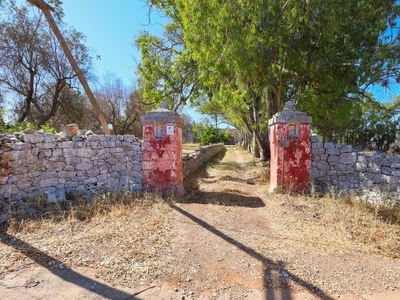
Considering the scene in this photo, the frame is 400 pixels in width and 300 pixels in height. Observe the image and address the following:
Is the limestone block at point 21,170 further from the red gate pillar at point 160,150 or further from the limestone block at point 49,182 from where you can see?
the red gate pillar at point 160,150

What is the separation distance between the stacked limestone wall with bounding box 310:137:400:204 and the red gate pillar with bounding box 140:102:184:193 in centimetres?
355

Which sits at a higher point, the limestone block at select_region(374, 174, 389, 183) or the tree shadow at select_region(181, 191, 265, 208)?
the limestone block at select_region(374, 174, 389, 183)

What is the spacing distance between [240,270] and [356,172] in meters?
4.43

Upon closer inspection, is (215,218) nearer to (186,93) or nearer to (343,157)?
(343,157)

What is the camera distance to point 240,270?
8.86 ft

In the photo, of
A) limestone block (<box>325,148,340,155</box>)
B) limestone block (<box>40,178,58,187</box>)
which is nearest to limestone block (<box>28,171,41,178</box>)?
limestone block (<box>40,178,58,187</box>)

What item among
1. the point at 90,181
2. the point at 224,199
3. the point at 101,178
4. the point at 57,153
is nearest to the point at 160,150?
the point at 101,178

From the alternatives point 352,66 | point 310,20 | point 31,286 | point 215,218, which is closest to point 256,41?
point 310,20

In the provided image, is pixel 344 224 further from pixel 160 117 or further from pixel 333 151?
pixel 160 117

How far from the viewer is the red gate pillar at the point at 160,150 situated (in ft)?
18.4

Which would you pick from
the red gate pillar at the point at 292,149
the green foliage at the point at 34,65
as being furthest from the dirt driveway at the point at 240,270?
the green foliage at the point at 34,65

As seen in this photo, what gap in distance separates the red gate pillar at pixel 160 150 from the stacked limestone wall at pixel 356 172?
3.55 m

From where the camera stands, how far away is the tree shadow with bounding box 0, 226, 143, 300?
7.57 feet

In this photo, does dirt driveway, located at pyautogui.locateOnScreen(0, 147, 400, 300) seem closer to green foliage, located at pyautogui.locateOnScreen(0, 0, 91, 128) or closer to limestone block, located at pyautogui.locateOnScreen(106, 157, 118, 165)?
limestone block, located at pyautogui.locateOnScreen(106, 157, 118, 165)
